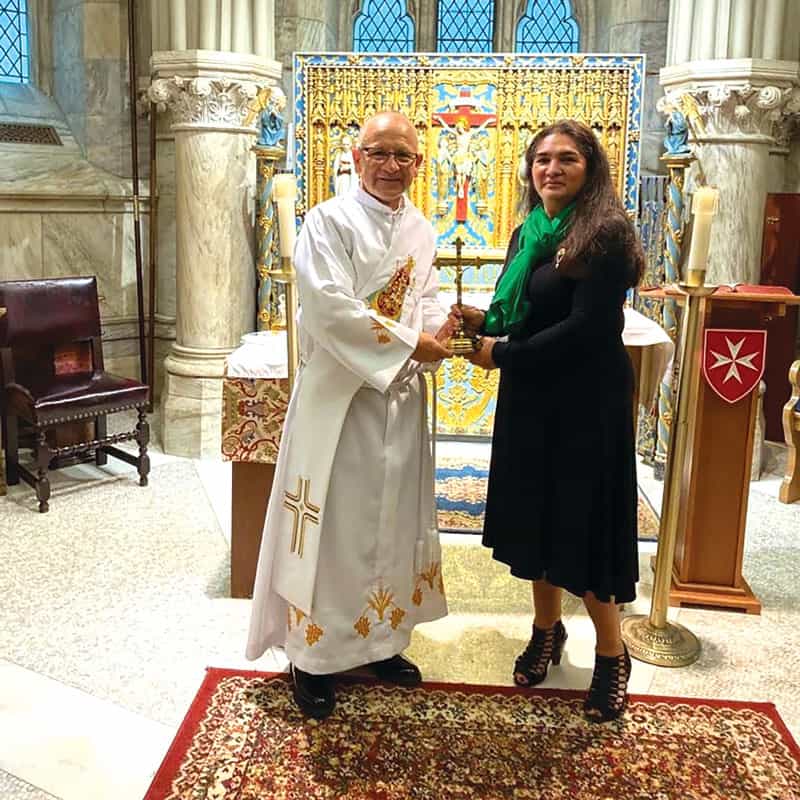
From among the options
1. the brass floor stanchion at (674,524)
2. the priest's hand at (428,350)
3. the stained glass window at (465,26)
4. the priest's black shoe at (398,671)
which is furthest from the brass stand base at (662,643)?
the stained glass window at (465,26)

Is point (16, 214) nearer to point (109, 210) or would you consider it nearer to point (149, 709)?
point (109, 210)

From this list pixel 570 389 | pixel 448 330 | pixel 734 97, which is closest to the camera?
pixel 570 389

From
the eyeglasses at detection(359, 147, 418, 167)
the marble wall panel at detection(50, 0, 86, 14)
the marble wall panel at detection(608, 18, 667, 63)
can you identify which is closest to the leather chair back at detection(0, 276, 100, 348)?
the marble wall panel at detection(50, 0, 86, 14)

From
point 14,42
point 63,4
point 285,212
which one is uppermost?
point 63,4

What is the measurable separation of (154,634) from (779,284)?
13.8ft

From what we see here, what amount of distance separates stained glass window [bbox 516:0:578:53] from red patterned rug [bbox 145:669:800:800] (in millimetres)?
5358

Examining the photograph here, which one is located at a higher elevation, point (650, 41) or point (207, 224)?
point (650, 41)

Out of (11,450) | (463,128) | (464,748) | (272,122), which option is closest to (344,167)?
(272,122)

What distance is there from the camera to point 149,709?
288 cm

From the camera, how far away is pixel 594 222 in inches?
100

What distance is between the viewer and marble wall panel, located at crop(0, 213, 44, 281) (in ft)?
19.7

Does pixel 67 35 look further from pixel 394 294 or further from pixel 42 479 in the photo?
pixel 394 294

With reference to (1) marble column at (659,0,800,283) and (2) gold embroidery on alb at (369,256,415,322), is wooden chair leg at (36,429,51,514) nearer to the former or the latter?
(2) gold embroidery on alb at (369,256,415,322)

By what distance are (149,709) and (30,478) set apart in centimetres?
227
